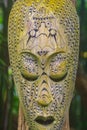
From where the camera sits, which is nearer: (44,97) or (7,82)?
(44,97)

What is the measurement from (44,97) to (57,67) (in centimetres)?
9

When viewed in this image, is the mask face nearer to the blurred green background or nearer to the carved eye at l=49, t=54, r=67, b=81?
the carved eye at l=49, t=54, r=67, b=81

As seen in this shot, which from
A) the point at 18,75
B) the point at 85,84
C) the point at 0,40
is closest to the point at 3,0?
the point at 0,40

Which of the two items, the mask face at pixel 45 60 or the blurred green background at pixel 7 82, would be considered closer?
the mask face at pixel 45 60

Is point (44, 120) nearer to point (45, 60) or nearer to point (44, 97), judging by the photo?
point (44, 97)

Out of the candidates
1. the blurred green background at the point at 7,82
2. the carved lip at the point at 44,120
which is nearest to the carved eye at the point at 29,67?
the carved lip at the point at 44,120

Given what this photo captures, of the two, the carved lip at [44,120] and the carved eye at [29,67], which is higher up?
the carved eye at [29,67]

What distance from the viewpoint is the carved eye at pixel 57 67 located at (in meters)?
1.28

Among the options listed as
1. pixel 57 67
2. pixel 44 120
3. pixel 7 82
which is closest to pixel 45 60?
pixel 57 67

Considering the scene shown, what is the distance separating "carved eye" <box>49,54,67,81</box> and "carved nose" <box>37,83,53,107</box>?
0.04 metres

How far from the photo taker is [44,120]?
1.28 m

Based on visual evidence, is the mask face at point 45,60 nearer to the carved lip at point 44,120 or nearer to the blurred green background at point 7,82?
the carved lip at point 44,120

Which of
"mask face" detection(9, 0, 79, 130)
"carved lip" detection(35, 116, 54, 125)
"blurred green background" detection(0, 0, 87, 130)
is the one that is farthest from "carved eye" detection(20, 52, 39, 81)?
"blurred green background" detection(0, 0, 87, 130)

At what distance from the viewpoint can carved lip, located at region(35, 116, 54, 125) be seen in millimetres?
1279
